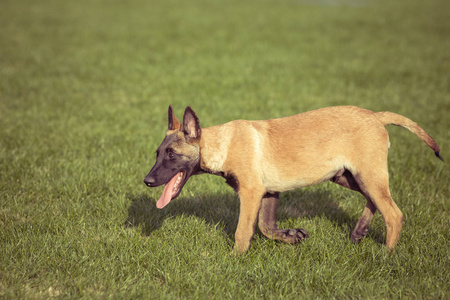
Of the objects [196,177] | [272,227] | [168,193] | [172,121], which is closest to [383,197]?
[272,227]

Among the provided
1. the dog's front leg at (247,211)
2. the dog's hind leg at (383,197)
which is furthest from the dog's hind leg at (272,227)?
the dog's hind leg at (383,197)

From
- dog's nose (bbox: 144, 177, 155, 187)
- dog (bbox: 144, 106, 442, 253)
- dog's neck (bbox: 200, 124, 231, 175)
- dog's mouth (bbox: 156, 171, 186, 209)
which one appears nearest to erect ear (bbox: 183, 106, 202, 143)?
dog (bbox: 144, 106, 442, 253)

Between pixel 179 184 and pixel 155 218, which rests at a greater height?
pixel 179 184

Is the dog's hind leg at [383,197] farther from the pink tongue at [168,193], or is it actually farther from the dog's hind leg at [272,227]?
the pink tongue at [168,193]

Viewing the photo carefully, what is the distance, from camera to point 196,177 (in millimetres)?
6273

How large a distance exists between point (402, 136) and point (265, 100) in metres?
3.14

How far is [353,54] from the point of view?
14008 millimetres

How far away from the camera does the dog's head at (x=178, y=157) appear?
13.2 ft

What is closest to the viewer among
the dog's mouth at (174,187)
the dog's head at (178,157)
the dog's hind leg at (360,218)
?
the dog's head at (178,157)

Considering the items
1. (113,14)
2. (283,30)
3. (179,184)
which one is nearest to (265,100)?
(179,184)

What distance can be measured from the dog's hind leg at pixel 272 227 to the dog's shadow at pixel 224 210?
312 mm

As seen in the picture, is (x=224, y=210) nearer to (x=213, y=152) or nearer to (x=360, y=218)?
(x=213, y=152)

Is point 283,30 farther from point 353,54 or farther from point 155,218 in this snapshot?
point 155,218

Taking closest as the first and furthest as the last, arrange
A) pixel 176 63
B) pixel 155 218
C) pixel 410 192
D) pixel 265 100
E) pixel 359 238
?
pixel 359 238 → pixel 155 218 → pixel 410 192 → pixel 265 100 → pixel 176 63
